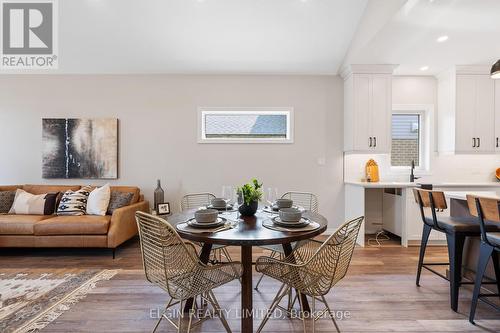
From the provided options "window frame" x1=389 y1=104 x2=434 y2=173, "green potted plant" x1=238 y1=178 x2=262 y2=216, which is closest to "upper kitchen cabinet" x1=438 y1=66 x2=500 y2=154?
"window frame" x1=389 y1=104 x2=434 y2=173

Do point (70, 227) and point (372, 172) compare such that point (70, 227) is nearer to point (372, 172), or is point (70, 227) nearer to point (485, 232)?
point (485, 232)

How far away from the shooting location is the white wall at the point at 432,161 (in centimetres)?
425

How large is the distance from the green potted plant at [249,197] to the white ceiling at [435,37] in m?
2.44

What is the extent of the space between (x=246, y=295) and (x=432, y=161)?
4213 millimetres

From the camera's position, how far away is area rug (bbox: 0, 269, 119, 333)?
1.96 metres

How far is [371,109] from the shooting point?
12.7 feet

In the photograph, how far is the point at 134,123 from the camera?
4.20m

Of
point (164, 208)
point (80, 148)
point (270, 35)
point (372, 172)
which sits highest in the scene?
point (270, 35)

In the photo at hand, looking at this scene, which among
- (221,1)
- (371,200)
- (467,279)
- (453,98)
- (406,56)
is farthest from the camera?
(371,200)

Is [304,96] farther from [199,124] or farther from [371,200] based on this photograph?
[371,200]

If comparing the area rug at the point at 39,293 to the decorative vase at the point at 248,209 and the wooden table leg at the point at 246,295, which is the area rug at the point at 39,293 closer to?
the wooden table leg at the point at 246,295

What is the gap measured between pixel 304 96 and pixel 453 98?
2303 millimetres

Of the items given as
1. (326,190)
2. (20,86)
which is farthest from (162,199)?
(20,86)

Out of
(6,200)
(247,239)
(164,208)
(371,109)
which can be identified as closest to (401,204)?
(371,109)
